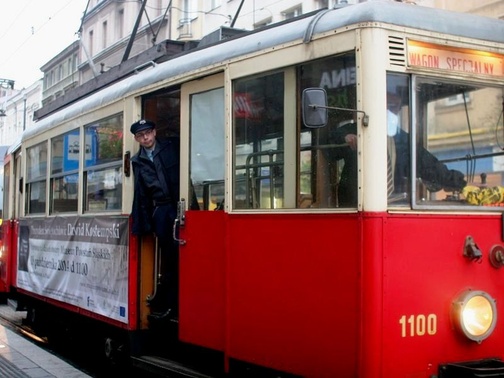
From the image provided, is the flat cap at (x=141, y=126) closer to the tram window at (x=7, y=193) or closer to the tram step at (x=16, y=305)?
the tram step at (x=16, y=305)

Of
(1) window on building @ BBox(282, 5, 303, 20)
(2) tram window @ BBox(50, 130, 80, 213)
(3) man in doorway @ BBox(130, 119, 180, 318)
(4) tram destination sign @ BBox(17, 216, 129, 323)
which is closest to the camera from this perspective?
(3) man in doorway @ BBox(130, 119, 180, 318)

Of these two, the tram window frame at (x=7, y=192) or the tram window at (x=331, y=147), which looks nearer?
the tram window at (x=331, y=147)

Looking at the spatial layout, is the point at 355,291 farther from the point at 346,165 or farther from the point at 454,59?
the point at 454,59

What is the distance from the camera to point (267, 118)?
4574mm

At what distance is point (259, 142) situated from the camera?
461cm

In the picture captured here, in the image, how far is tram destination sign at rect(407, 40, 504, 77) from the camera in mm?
4109

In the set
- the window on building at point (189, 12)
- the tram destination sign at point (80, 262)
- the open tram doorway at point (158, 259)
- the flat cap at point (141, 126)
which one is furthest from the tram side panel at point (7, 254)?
the window on building at point (189, 12)

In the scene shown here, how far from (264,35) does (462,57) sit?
1.30 metres

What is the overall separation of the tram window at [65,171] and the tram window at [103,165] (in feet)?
0.56

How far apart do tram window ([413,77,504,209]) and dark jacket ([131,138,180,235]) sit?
233 centimetres

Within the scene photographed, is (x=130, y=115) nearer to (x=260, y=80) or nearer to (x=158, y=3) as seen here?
(x=260, y=80)

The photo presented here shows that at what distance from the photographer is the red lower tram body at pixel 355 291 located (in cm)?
386

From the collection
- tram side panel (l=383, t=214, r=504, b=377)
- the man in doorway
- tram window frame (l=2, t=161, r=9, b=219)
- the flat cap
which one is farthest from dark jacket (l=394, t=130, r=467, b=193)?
tram window frame (l=2, t=161, r=9, b=219)

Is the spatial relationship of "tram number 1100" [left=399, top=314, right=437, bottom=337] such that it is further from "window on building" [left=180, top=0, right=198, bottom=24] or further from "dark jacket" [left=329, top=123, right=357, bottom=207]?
"window on building" [left=180, top=0, right=198, bottom=24]
